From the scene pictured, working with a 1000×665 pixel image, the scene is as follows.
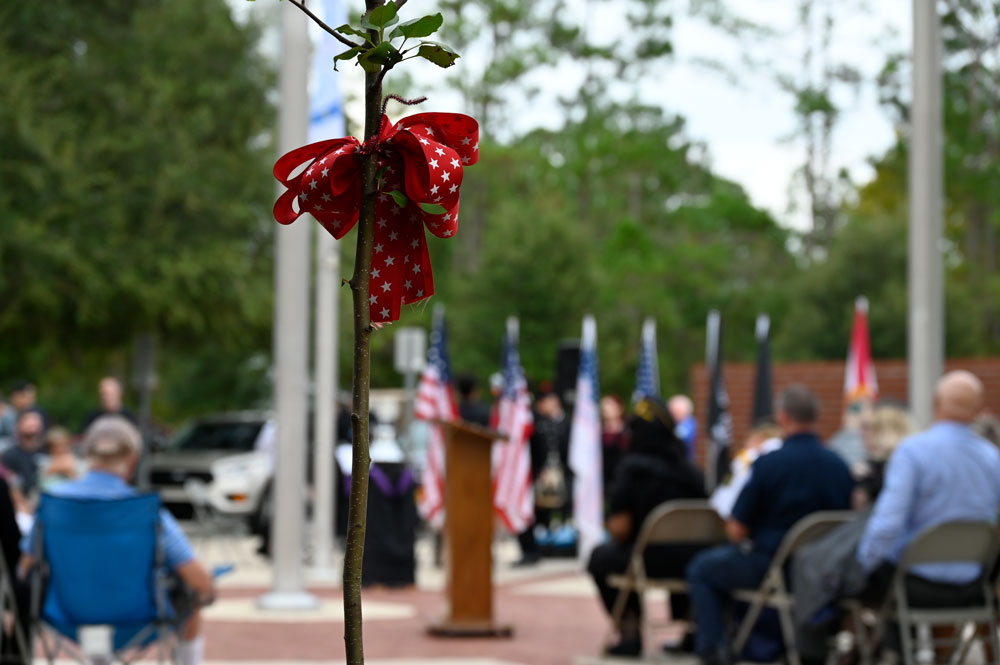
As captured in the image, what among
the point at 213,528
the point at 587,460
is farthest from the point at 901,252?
the point at 587,460

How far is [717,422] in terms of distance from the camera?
62.3 ft

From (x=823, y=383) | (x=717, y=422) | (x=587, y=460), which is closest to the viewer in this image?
(x=587, y=460)

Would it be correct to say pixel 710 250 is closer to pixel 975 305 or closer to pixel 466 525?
pixel 975 305

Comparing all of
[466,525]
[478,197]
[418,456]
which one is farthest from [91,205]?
[478,197]

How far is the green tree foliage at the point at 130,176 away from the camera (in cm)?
2384

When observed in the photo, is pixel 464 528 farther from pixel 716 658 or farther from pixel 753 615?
pixel 753 615

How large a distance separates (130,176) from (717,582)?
18.8 metres

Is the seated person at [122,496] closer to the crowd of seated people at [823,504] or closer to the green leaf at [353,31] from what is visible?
the crowd of seated people at [823,504]

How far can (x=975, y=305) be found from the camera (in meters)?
37.3

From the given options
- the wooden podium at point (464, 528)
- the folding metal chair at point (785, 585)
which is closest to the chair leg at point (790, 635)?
the folding metal chair at point (785, 585)

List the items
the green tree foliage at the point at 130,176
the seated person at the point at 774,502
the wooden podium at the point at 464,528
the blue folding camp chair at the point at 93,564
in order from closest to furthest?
the blue folding camp chair at the point at 93,564, the seated person at the point at 774,502, the wooden podium at the point at 464,528, the green tree foliage at the point at 130,176

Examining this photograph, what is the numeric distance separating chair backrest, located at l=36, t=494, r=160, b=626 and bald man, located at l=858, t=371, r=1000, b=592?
3.29 m

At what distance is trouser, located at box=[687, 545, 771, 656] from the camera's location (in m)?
8.42

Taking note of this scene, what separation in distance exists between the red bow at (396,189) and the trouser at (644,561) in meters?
7.39
